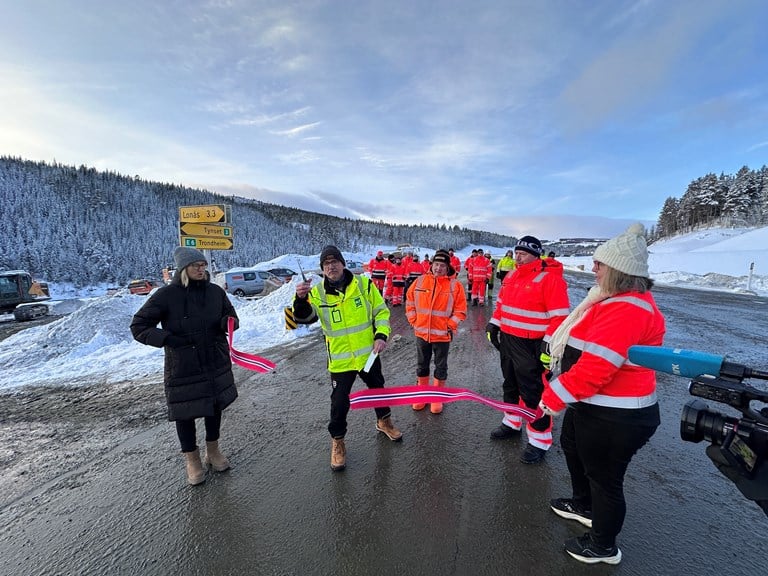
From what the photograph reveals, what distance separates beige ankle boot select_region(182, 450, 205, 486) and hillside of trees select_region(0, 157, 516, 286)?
4529cm

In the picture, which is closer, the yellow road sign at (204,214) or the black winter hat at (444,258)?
the black winter hat at (444,258)

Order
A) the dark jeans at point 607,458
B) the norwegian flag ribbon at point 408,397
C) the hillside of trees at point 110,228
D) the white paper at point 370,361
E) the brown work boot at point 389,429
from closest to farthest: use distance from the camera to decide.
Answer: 1. the dark jeans at point 607,458
2. the white paper at point 370,361
3. the norwegian flag ribbon at point 408,397
4. the brown work boot at point 389,429
5. the hillside of trees at point 110,228

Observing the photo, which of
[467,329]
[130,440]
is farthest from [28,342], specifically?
[467,329]

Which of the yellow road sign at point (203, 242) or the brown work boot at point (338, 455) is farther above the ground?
the yellow road sign at point (203, 242)

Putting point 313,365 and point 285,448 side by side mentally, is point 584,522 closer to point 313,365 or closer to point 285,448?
point 285,448

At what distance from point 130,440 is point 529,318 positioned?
4477 mm

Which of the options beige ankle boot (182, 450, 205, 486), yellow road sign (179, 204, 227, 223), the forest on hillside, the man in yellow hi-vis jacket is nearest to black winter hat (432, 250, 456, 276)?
the man in yellow hi-vis jacket

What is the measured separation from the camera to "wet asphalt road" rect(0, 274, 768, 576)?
227cm

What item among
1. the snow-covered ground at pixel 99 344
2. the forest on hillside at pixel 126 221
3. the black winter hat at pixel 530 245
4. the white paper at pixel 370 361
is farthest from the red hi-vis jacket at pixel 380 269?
the forest on hillside at pixel 126 221

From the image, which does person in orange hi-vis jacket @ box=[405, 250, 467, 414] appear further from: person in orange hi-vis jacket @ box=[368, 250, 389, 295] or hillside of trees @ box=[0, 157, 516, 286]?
hillside of trees @ box=[0, 157, 516, 286]

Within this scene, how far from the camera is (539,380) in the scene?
11.3 feet

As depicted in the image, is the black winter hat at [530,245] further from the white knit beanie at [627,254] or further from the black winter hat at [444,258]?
the white knit beanie at [627,254]

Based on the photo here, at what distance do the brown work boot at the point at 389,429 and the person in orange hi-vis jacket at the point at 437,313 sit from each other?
2.31 feet

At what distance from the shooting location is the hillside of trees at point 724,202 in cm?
5653
